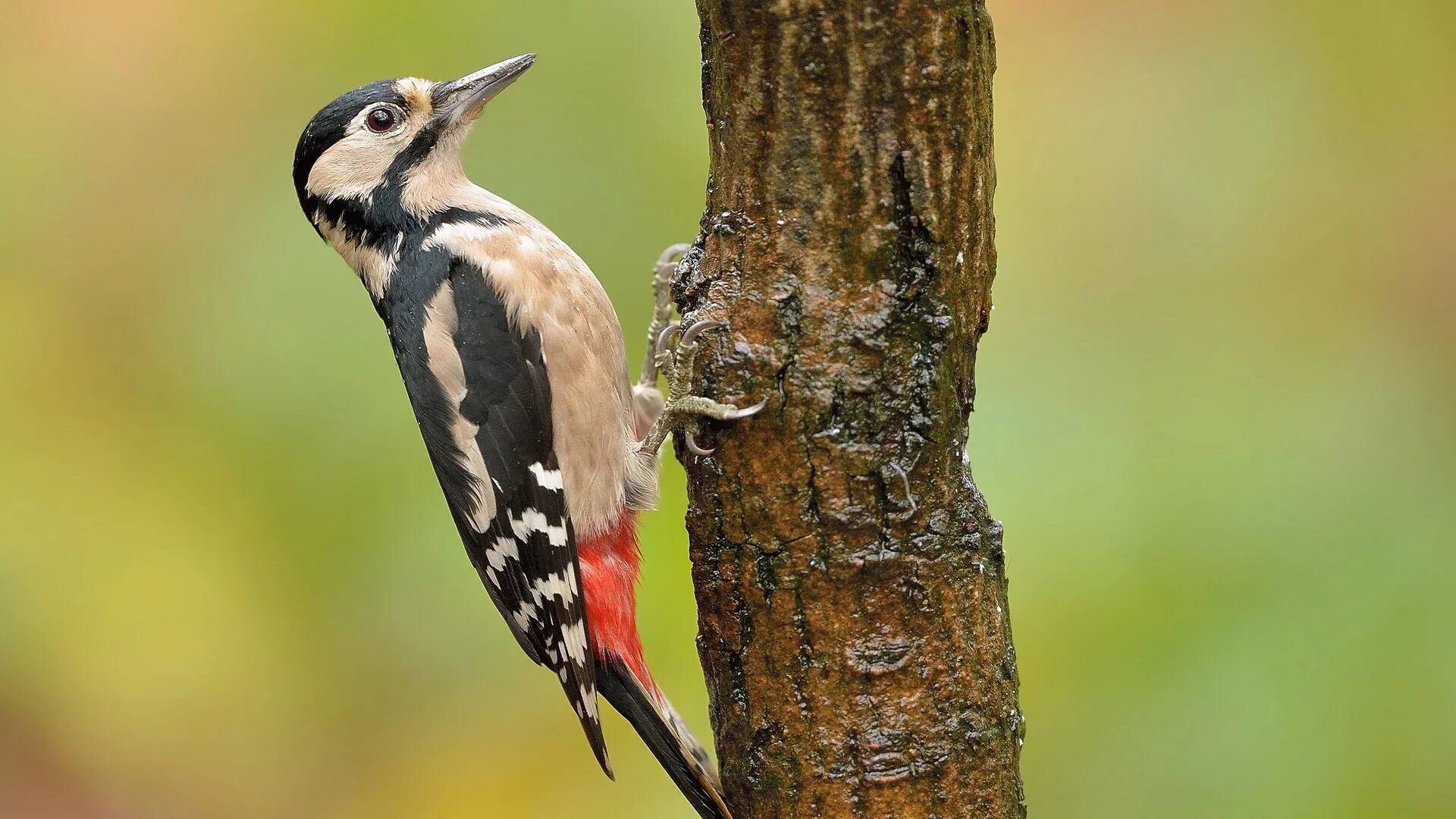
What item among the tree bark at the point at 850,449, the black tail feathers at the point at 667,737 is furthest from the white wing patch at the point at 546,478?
the tree bark at the point at 850,449

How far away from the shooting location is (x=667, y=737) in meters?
2.31

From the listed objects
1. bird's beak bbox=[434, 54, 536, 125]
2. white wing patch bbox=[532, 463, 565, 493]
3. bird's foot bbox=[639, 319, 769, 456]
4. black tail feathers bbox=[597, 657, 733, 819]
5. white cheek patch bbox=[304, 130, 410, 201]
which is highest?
bird's beak bbox=[434, 54, 536, 125]

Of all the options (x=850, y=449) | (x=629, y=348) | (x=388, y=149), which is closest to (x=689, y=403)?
(x=850, y=449)

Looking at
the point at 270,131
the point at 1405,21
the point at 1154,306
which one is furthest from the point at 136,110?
the point at 1405,21

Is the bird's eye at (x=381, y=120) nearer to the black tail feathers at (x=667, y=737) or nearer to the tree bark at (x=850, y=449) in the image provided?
the tree bark at (x=850, y=449)

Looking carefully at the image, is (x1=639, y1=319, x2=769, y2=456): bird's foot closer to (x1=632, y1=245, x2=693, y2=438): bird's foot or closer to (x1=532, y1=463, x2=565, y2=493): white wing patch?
(x1=532, y1=463, x2=565, y2=493): white wing patch

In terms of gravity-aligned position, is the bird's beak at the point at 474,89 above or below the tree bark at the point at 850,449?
above

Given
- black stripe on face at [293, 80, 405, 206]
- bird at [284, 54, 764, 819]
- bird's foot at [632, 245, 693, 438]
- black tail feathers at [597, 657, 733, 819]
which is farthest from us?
bird's foot at [632, 245, 693, 438]

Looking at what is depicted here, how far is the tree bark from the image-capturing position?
5.54 ft

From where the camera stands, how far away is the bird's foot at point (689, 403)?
1.79 m

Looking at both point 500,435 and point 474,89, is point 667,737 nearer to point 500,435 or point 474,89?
point 500,435

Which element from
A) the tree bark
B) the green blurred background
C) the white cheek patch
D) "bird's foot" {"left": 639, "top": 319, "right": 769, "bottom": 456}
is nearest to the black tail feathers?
the tree bark

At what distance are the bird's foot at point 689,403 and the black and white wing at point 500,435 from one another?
1.45 ft

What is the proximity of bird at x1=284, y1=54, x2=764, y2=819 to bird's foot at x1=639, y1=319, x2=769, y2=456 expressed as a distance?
0.39 meters
